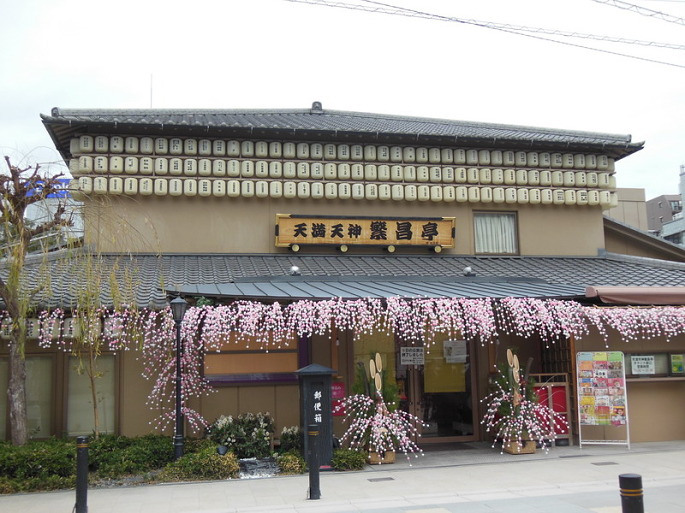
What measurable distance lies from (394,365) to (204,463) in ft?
16.8

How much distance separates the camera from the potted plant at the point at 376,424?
12.0m

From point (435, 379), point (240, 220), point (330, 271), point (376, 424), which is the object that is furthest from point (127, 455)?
point (435, 379)

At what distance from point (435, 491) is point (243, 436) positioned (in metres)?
4.10

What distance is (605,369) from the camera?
1335 cm

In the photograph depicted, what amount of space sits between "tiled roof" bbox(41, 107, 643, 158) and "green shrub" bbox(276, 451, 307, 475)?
26.4 feet

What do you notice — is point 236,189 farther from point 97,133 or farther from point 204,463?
point 204,463

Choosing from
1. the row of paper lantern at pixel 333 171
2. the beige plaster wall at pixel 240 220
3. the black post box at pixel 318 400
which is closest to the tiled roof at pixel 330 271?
the beige plaster wall at pixel 240 220

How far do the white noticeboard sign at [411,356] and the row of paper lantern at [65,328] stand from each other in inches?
241

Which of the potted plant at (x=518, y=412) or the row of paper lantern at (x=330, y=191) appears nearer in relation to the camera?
the potted plant at (x=518, y=412)

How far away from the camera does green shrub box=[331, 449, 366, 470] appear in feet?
38.3

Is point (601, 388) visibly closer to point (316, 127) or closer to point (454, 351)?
point (454, 351)

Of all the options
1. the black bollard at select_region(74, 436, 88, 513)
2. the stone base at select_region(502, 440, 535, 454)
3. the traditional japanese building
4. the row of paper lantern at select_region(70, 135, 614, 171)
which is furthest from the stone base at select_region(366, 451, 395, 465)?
the row of paper lantern at select_region(70, 135, 614, 171)

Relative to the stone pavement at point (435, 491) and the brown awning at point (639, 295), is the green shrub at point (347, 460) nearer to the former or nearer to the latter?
the stone pavement at point (435, 491)

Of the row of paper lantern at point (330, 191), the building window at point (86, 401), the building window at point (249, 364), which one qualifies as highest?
the row of paper lantern at point (330, 191)
